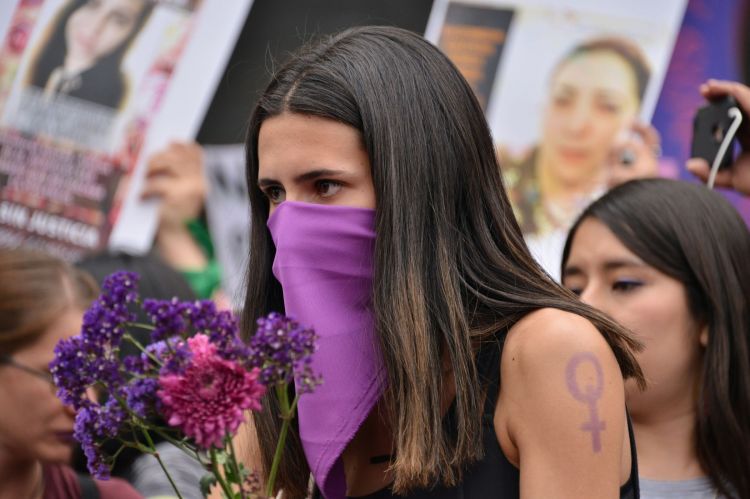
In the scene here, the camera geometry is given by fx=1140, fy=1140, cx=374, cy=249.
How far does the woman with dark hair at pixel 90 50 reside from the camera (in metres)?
4.22

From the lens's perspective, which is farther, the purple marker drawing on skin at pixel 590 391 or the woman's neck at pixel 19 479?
the woman's neck at pixel 19 479

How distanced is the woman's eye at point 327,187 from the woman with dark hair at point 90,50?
8.23 feet

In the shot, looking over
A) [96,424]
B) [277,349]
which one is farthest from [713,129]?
[96,424]

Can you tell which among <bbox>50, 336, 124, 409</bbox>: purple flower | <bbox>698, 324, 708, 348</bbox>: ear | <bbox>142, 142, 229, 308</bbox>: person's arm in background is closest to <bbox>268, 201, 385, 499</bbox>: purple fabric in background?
<bbox>50, 336, 124, 409</bbox>: purple flower

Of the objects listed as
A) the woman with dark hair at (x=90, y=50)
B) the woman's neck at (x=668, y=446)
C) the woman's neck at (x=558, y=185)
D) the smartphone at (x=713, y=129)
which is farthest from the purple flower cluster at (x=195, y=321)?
the woman with dark hair at (x=90, y=50)

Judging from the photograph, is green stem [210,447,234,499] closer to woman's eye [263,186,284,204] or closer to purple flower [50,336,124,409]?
purple flower [50,336,124,409]

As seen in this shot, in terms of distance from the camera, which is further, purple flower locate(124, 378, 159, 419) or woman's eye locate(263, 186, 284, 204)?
woman's eye locate(263, 186, 284, 204)

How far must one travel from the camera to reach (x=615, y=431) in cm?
179

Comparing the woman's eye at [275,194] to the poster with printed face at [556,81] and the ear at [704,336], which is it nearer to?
the ear at [704,336]

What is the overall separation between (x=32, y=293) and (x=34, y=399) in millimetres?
262

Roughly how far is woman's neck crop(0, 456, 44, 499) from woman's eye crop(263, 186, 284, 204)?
113cm

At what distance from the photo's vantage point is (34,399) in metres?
2.72

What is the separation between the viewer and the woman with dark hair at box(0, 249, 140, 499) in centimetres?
270

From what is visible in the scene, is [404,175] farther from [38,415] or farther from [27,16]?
[27,16]
